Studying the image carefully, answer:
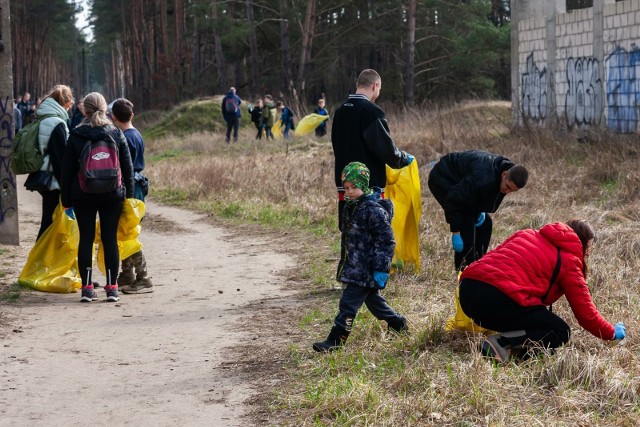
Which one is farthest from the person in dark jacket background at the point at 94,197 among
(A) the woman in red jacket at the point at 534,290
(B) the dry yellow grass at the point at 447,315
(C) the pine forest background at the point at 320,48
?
(C) the pine forest background at the point at 320,48

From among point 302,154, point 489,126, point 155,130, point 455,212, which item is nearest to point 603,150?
point 489,126

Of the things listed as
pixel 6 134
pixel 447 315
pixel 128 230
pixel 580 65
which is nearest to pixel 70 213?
pixel 128 230

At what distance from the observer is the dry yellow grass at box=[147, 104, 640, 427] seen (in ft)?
16.5

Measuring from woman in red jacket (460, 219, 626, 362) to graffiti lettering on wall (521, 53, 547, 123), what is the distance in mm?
16622

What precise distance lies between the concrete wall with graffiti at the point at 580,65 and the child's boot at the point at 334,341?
44.1ft

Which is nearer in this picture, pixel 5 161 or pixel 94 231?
pixel 94 231

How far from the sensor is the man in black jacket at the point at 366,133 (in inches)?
308

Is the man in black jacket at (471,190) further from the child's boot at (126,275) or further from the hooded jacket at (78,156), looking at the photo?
the child's boot at (126,275)

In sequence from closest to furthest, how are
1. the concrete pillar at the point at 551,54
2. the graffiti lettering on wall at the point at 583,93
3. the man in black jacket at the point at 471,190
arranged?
the man in black jacket at the point at 471,190
the graffiti lettering on wall at the point at 583,93
the concrete pillar at the point at 551,54

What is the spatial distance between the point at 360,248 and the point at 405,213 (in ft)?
8.49

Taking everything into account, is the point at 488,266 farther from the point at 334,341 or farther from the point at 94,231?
the point at 94,231

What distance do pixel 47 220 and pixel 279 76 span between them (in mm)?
47251

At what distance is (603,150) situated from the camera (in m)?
16.2

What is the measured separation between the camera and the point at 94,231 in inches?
330
